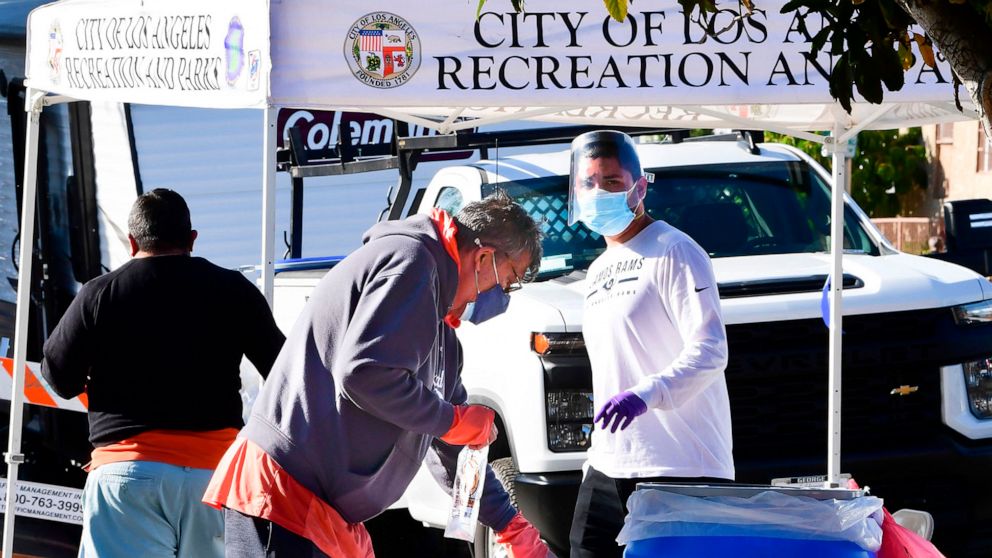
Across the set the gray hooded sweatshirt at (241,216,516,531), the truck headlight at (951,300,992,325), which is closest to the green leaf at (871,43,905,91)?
the gray hooded sweatshirt at (241,216,516,531)

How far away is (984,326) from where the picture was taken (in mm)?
6219

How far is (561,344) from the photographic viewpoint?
19.2ft

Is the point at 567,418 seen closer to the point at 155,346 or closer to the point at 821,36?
the point at 155,346

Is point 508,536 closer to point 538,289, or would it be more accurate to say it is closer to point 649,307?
point 649,307

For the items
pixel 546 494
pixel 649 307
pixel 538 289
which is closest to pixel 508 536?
pixel 649 307

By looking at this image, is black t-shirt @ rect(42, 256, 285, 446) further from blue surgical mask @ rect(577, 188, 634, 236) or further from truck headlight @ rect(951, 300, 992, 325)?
truck headlight @ rect(951, 300, 992, 325)

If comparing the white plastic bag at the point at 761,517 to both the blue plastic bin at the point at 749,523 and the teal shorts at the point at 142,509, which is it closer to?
the blue plastic bin at the point at 749,523

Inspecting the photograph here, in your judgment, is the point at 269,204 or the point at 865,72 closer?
the point at 865,72

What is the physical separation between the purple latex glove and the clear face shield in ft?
2.26

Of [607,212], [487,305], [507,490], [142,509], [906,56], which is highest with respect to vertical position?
[906,56]

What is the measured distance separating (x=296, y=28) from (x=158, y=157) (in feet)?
14.7

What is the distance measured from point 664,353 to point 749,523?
899 millimetres

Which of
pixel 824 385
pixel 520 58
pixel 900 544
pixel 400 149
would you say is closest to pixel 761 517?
pixel 900 544

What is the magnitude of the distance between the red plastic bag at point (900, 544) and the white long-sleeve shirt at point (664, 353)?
2.37ft
